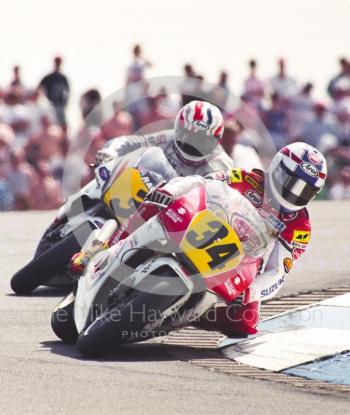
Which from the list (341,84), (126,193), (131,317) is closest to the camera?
(131,317)

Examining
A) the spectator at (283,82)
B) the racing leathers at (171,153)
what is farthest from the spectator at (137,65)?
the racing leathers at (171,153)

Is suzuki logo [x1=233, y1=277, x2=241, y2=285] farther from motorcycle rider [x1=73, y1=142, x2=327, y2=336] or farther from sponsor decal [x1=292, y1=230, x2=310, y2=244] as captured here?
sponsor decal [x1=292, y1=230, x2=310, y2=244]

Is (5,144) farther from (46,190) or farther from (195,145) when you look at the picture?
(195,145)

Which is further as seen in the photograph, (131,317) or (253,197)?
(253,197)

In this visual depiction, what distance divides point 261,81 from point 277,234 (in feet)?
46.5

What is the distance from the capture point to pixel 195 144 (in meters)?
13.4

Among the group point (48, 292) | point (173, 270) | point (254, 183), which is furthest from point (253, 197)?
point (48, 292)

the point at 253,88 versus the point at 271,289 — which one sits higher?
the point at 271,289

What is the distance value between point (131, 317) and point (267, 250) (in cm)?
137

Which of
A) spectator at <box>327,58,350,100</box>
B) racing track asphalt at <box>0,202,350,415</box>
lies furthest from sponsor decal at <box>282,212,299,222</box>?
spectator at <box>327,58,350,100</box>

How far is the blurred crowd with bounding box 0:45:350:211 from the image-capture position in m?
20.9

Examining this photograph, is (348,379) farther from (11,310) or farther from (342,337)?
(11,310)

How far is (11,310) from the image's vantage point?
12492 mm

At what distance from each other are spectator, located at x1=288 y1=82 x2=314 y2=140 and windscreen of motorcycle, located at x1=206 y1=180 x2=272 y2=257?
13799 mm
